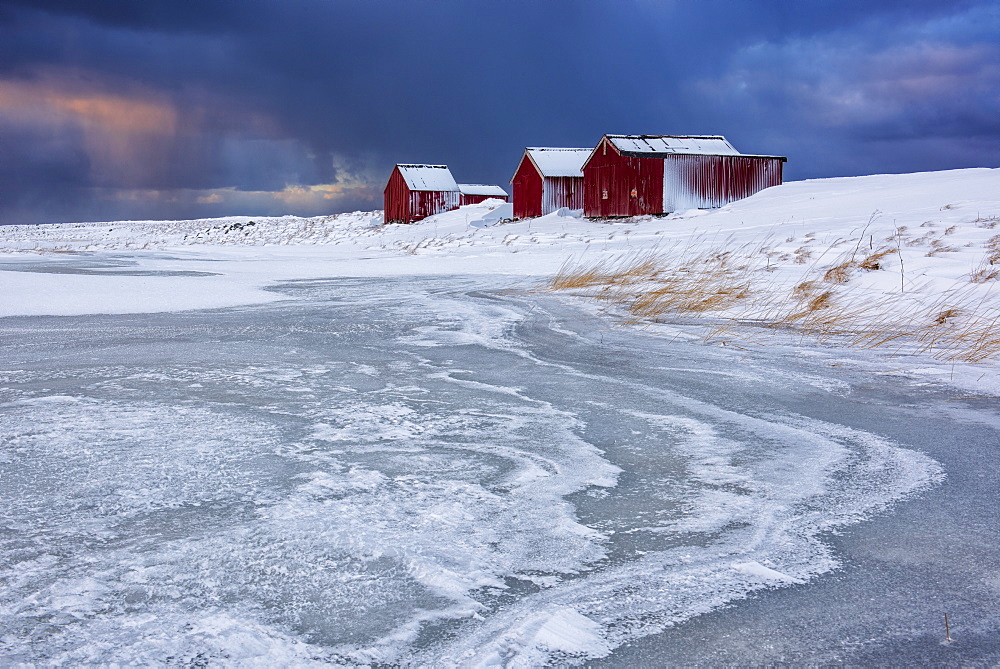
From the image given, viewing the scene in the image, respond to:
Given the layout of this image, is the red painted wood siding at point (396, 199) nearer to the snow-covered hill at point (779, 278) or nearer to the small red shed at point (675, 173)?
the small red shed at point (675, 173)

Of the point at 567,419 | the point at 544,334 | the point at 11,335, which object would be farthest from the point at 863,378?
the point at 11,335

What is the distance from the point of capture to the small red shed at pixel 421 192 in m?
43.5

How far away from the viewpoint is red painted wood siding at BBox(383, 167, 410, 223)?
44.0m

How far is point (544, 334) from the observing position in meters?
5.77

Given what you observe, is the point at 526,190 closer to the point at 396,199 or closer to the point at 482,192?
the point at 396,199

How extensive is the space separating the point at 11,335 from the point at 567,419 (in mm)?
4546

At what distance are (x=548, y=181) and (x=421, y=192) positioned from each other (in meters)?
10.7

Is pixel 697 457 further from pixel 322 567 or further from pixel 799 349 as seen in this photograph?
pixel 799 349

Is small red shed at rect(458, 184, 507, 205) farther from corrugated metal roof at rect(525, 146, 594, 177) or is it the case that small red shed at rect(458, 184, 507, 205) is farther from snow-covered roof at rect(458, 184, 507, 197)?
corrugated metal roof at rect(525, 146, 594, 177)

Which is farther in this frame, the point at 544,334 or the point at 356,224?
the point at 356,224

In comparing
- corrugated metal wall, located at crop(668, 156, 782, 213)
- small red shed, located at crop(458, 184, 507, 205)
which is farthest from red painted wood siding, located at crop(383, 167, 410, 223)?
corrugated metal wall, located at crop(668, 156, 782, 213)

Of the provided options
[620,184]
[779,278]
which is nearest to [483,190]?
[620,184]

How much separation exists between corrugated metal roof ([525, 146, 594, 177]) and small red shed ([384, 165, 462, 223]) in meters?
8.75

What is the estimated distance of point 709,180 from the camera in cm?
2953
